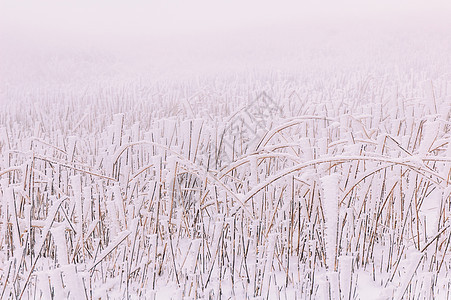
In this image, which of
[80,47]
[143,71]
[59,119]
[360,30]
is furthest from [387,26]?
[59,119]

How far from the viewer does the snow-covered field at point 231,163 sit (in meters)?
0.80

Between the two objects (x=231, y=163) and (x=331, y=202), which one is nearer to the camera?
(x=331, y=202)

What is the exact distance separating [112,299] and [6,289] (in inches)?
7.4

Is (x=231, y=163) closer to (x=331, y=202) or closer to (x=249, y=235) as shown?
(x=249, y=235)

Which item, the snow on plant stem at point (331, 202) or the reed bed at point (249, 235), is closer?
the snow on plant stem at point (331, 202)

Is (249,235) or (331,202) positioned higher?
(331,202)

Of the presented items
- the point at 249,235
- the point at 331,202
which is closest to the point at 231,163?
the point at 249,235

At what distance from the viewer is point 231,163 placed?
3.51ft

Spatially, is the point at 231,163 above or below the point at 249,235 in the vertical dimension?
above

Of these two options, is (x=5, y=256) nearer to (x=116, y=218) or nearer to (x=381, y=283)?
(x=116, y=218)

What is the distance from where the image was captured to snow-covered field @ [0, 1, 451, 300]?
795mm

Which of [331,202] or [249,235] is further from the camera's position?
[249,235]

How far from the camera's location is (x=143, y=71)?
17.7 feet

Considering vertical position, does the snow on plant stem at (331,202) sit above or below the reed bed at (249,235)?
above
